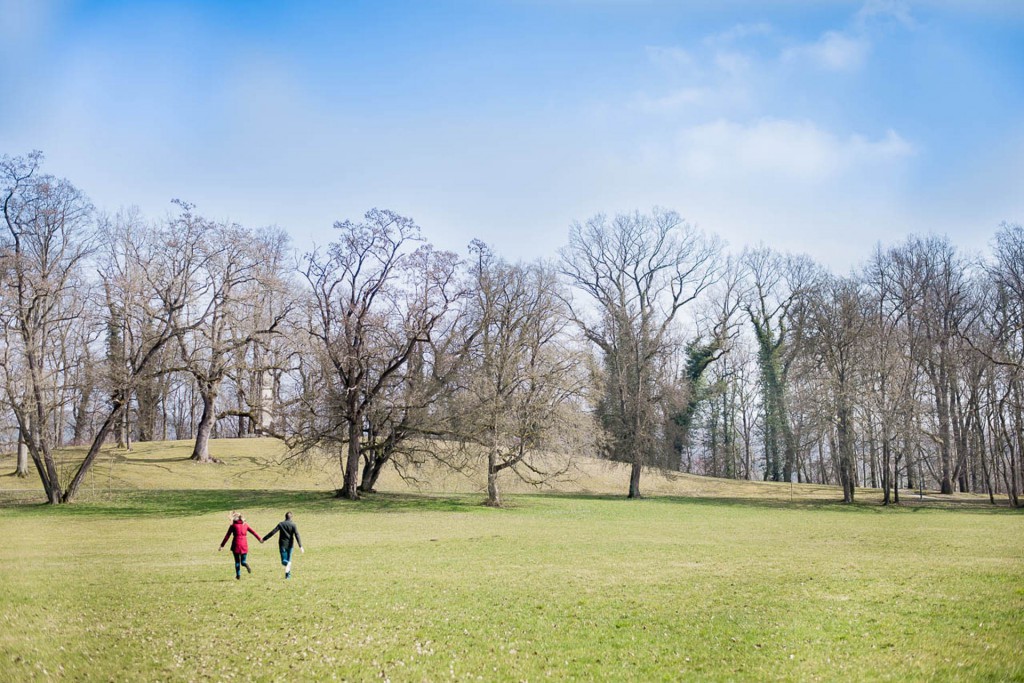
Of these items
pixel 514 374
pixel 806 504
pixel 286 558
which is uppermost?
pixel 514 374

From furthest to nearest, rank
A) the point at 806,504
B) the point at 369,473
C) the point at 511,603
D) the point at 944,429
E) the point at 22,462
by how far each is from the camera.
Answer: the point at 944,429 → the point at 806,504 → the point at 22,462 → the point at 369,473 → the point at 511,603

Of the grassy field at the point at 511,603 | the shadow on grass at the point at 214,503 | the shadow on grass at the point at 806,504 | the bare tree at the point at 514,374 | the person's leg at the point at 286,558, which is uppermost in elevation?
the bare tree at the point at 514,374

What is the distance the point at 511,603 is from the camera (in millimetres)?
14469

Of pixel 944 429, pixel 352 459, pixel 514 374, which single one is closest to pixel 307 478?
pixel 352 459

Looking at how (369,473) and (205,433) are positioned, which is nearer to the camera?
(369,473)

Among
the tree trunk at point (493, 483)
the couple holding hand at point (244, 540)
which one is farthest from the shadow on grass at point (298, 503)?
the couple holding hand at point (244, 540)

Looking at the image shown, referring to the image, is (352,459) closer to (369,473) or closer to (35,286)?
(369,473)

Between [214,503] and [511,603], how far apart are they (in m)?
27.6

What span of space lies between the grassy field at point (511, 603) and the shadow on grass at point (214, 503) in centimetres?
325

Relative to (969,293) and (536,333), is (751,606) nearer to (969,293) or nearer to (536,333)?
(536,333)

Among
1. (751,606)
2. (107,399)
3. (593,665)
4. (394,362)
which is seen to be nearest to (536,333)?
(394,362)

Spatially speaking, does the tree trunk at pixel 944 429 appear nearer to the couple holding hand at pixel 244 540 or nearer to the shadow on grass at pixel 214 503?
the shadow on grass at pixel 214 503

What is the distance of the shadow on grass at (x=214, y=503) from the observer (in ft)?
111

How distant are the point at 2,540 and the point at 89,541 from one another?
3016 mm
